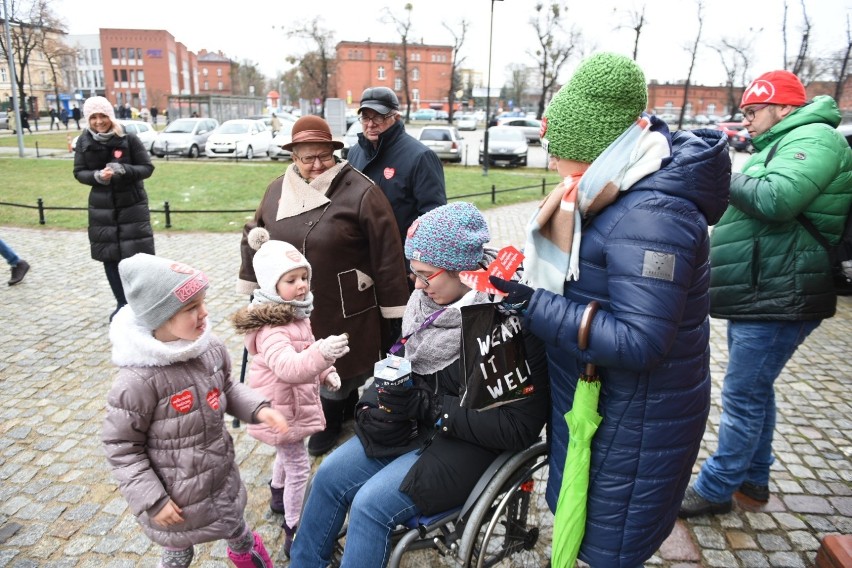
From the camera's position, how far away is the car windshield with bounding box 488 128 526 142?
21.8 metres

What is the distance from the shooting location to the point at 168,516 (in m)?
2.17

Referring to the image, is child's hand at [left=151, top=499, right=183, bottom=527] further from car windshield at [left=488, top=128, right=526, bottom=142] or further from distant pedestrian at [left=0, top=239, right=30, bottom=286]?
car windshield at [left=488, top=128, right=526, bottom=142]

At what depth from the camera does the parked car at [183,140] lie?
2212cm

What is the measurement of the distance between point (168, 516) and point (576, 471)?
149 centimetres

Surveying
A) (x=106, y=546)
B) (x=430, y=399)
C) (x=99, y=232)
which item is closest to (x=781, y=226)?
(x=430, y=399)

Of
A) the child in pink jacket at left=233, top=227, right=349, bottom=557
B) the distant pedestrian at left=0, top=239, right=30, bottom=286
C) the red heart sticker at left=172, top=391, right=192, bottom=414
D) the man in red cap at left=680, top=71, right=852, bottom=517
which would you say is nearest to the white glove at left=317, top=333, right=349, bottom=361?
the child in pink jacket at left=233, top=227, right=349, bottom=557

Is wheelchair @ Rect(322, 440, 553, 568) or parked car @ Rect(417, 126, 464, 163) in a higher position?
parked car @ Rect(417, 126, 464, 163)

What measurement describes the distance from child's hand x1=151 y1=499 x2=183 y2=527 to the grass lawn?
8.65m

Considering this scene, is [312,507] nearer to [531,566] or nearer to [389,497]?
[389,497]

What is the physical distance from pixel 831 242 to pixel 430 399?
79.4 inches

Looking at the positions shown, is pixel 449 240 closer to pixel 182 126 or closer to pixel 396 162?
pixel 396 162

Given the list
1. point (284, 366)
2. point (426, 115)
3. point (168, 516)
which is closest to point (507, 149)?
point (284, 366)

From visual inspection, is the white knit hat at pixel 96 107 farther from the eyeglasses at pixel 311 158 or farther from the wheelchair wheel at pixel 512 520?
the wheelchair wheel at pixel 512 520

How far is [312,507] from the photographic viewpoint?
2508 mm
